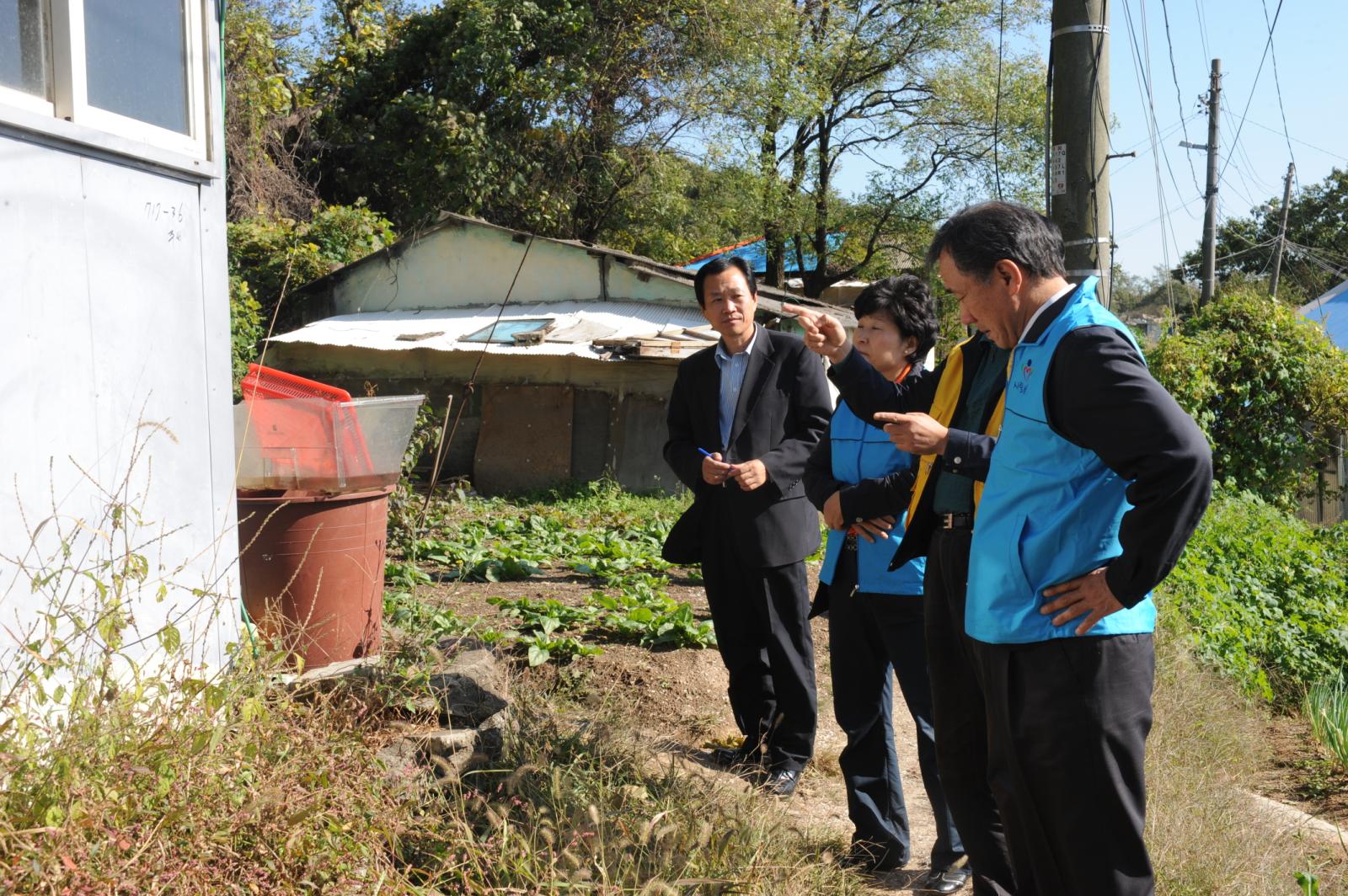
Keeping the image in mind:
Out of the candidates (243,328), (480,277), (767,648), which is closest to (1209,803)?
(767,648)

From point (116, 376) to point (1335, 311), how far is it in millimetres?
26112

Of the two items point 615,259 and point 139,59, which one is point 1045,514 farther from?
point 615,259

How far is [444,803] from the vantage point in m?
3.34

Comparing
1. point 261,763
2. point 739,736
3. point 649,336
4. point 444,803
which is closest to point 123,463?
point 261,763

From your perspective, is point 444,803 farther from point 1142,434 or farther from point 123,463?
point 1142,434

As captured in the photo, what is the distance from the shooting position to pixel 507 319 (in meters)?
15.5

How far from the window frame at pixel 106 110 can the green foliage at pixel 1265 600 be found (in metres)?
6.39

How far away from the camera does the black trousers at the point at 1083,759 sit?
2521 mm

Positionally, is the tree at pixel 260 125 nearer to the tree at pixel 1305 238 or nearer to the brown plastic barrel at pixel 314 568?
the brown plastic barrel at pixel 314 568

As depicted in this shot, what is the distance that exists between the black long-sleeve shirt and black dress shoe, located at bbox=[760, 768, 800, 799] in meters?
2.31

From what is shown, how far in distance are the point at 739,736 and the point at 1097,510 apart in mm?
3071

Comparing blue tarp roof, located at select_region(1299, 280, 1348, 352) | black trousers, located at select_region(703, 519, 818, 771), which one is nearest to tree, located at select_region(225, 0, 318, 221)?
black trousers, located at select_region(703, 519, 818, 771)

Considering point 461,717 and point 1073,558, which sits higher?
point 1073,558

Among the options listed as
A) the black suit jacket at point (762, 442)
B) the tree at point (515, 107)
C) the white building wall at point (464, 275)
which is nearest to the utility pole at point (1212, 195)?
the tree at point (515, 107)
